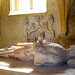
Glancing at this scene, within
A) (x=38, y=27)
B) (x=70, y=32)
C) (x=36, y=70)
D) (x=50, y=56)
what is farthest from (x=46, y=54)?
(x=38, y=27)

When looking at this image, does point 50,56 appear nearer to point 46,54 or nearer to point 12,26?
point 46,54

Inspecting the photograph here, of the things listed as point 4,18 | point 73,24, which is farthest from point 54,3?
point 4,18

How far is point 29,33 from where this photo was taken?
846 centimetres

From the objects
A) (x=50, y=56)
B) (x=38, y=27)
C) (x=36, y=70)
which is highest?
(x=38, y=27)

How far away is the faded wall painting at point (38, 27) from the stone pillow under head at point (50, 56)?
5.35 metres

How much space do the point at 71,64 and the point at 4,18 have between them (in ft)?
26.3

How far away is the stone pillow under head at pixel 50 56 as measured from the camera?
219 centimetres

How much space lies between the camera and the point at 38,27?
8156 mm

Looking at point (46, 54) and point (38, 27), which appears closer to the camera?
point (46, 54)

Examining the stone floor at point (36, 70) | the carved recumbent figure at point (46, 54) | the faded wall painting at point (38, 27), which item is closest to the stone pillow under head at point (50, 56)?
the carved recumbent figure at point (46, 54)

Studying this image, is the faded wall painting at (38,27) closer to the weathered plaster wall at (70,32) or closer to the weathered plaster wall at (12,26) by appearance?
the weathered plaster wall at (12,26)

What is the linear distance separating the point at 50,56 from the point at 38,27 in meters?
6.04

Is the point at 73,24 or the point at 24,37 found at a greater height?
the point at 73,24

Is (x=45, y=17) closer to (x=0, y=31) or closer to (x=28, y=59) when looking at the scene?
(x=0, y=31)
